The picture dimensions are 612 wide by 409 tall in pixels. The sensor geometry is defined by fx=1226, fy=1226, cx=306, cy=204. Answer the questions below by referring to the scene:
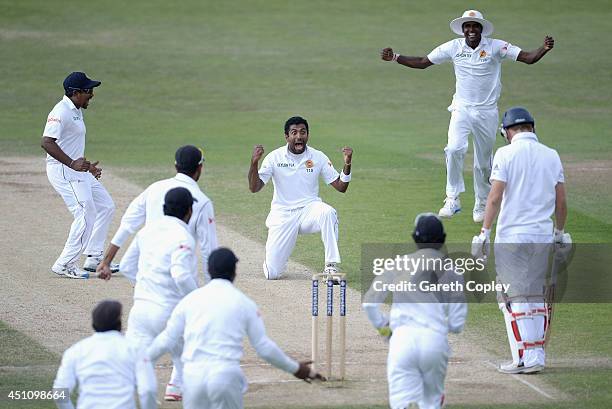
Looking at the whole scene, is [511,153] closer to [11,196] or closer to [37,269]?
[37,269]

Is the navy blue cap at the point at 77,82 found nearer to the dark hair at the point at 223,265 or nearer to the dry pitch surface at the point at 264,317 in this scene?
the dry pitch surface at the point at 264,317

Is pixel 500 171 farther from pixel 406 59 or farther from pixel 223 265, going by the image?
pixel 406 59

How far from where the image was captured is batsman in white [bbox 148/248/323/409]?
750 cm

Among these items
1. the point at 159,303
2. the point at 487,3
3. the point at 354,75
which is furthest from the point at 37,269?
the point at 487,3

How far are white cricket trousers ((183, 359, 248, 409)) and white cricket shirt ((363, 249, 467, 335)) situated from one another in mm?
1039

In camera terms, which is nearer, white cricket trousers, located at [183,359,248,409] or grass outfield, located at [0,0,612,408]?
white cricket trousers, located at [183,359,248,409]

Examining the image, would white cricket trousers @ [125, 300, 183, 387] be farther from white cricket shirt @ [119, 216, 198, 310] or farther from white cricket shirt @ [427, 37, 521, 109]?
white cricket shirt @ [427, 37, 521, 109]

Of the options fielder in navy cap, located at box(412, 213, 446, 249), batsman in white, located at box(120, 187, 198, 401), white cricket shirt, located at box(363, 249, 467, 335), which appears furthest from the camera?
batsman in white, located at box(120, 187, 198, 401)

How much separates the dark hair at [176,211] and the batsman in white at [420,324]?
5.01 ft

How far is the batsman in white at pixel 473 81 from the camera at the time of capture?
15094 mm

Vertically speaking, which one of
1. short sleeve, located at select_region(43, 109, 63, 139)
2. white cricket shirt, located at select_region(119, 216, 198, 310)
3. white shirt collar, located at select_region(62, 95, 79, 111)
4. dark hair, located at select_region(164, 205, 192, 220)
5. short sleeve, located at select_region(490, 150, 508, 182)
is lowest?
white cricket shirt, located at select_region(119, 216, 198, 310)

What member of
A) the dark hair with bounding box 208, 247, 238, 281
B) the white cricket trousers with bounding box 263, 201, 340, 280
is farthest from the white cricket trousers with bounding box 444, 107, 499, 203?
the dark hair with bounding box 208, 247, 238, 281

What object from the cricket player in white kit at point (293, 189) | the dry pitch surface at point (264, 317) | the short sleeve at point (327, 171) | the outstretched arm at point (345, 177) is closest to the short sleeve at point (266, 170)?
the cricket player in white kit at point (293, 189)

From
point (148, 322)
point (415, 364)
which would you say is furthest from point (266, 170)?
point (415, 364)
